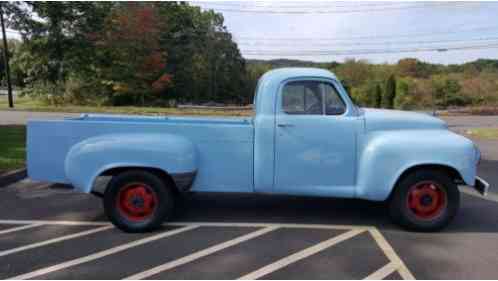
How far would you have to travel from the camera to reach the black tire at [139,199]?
4.88m

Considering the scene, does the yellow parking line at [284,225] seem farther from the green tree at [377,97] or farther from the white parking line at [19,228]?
the green tree at [377,97]

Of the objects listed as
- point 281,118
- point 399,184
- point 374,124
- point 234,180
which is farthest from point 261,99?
point 399,184

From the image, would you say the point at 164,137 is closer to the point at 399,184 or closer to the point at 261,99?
the point at 261,99

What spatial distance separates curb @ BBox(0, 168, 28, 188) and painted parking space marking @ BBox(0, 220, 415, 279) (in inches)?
83.2

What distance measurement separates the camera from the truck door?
196 inches

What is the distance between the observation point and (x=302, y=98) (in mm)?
5113

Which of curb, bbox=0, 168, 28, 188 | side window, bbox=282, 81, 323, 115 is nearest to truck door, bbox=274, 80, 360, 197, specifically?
side window, bbox=282, 81, 323, 115

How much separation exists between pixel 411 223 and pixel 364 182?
2.63 feet

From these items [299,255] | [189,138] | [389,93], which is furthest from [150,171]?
[389,93]

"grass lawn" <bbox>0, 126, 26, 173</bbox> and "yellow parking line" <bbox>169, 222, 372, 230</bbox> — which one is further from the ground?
"grass lawn" <bbox>0, 126, 26, 173</bbox>

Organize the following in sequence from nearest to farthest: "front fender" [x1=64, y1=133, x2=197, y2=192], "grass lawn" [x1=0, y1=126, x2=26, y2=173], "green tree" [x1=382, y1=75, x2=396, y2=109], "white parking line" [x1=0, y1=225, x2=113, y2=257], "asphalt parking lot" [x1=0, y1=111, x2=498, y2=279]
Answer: "asphalt parking lot" [x1=0, y1=111, x2=498, y2=279] → "white parking line" [x1=0, y1=225, x2=113, y2=257] → "front fender" [x1=64, y1=133, x2=197, y2=192] → "grass lawn" [x1=0, y1=126, x2=26, y2=173] → "green tree" [x1=382, y1=75, x2=396, y2=109]

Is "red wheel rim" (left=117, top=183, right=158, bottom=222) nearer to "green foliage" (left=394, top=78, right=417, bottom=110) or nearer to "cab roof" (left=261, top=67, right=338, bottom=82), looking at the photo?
"cab roof" (left=261, top=67, right=338, bottom=82)

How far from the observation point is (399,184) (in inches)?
197

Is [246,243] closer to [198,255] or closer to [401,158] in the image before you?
[198,255]
